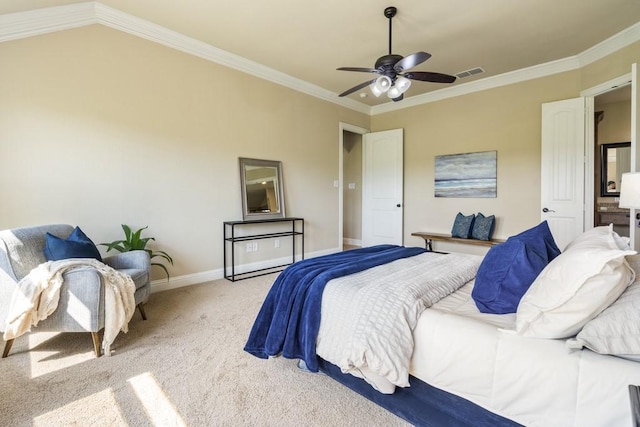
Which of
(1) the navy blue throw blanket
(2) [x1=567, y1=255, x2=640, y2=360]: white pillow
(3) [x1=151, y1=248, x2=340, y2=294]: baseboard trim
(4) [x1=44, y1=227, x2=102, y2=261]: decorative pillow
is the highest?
(4) [x1=44, y1=227, x2=102, y2=261]: decorative pillow

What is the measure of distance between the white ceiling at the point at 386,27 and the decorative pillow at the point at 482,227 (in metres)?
2.13

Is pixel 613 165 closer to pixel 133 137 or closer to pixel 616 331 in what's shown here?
pixel 616 331

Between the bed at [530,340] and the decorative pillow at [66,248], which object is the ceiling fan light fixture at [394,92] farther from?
the decorative pillow at [66,248]

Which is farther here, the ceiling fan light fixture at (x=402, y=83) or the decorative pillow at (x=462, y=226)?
the decorative pillow at (x=462, y=226)

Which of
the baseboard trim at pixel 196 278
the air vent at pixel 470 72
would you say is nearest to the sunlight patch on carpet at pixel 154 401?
the baseboard trim at pixel 196 278

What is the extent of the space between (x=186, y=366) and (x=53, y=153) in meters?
2.31

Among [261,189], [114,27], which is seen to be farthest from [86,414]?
[114,27]

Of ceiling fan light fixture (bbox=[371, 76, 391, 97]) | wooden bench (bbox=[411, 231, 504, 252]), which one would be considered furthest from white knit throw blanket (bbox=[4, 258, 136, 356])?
wooden bench (bbox=[411, 231, 504, 252])

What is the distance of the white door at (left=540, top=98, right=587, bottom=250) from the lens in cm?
382

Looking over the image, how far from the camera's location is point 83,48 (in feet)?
9.49

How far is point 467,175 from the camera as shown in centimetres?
486

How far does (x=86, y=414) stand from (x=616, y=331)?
7.51ft

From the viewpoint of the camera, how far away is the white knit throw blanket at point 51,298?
188 cm

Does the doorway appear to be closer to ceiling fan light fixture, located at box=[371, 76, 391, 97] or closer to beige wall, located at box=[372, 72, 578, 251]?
beige wall, located at box=[372, 72, 578, 251]
